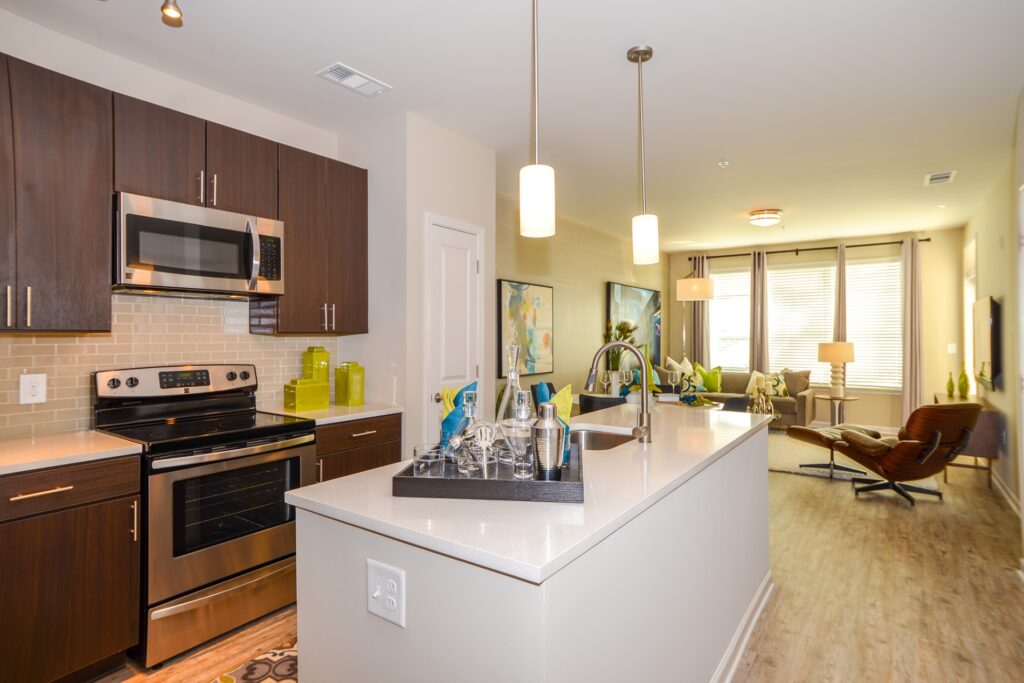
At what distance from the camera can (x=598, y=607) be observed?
125 cm

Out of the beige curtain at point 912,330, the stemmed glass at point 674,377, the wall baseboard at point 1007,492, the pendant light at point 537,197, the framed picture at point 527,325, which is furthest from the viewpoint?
the stemmed glass at point 674,377

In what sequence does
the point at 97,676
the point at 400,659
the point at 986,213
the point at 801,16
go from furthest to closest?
the point at 986,213 < the point at 801,16 < the point at 97,676 < the point at 400,659

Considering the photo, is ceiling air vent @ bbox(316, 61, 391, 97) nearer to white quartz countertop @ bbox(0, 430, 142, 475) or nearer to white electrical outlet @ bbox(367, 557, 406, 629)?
white quartz countertop @ bbox(0, 430, 142, 475)

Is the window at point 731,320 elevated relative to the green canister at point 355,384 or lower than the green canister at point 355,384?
elevated

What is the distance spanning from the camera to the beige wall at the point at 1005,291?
161 inches

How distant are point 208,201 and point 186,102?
63 cm

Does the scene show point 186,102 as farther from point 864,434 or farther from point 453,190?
point 864,434

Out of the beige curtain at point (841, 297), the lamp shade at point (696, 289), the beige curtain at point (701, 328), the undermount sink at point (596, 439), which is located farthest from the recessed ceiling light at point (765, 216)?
the undermount sink at point (596, 439)

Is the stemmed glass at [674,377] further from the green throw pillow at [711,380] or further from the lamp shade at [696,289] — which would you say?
the lamp shade at [696,289]

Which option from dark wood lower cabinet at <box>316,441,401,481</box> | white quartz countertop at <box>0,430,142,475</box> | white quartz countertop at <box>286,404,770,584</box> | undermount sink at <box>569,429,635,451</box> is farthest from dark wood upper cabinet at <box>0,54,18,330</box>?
undermount sink at <box>569,429,635,451</box>

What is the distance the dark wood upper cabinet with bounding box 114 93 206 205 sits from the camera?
241 cm

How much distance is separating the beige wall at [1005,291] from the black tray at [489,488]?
13.5ft

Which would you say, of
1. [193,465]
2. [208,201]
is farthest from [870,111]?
[193,465]

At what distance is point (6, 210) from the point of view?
6.84 ft
